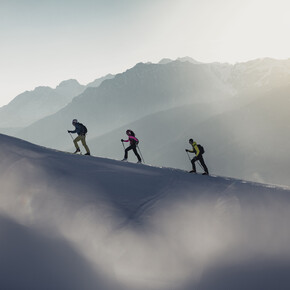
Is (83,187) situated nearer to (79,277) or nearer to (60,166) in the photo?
(60,166)

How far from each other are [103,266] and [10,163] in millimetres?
3384

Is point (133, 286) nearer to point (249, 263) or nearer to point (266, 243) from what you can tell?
point (249, 263)

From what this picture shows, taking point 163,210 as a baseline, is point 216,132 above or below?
above

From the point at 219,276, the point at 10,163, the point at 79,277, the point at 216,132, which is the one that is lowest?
the point at 79,277

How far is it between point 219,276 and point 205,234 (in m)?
0.91

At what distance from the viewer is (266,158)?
118312mm

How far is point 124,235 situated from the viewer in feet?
16.6

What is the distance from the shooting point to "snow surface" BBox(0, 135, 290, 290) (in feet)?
14.7

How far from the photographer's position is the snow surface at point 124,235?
4.48 metres

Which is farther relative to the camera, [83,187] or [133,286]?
[83,187]

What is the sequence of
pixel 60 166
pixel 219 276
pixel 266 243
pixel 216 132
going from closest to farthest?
pixel 219 276, pixel 266 243, pixel 60 166, pixel 216 132

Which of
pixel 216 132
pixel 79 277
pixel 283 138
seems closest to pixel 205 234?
pixel 79 277

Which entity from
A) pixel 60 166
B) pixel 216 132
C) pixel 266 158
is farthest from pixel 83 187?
pixel 216 132

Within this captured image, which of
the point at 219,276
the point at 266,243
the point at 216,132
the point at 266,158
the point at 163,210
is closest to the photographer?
the point at 219,276
